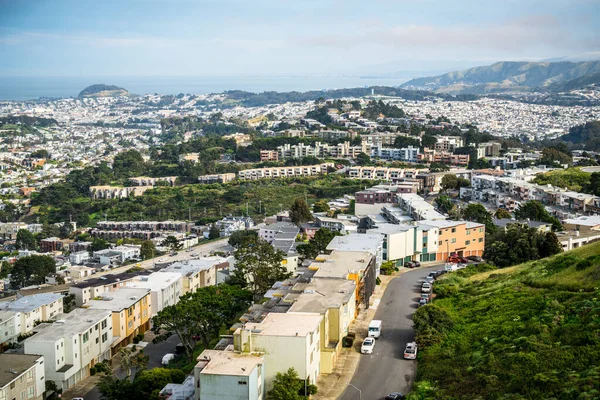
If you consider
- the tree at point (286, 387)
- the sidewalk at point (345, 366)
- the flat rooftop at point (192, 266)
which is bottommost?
the flat rooftop at point (192, 266)

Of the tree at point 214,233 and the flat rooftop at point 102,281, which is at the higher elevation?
the flat rooftop at point 102,281

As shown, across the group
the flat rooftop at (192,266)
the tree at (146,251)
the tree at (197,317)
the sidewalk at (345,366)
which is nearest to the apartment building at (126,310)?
the tree at (197,317)

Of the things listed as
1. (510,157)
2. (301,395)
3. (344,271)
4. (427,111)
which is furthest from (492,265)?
(427,111)

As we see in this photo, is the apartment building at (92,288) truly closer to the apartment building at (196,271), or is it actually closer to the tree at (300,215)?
the apartment building at (196,271)

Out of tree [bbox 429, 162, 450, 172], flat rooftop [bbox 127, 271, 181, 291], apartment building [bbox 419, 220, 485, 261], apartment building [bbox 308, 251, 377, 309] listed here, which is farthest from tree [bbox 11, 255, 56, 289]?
tree [bbox 429, 162, 450, 172]

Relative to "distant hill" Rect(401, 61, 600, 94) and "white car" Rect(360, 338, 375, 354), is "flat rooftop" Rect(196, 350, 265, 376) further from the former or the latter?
"distant hill" Rect(401, 61, 600, 94)

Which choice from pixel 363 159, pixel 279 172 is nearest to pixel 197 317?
pixel 279 172

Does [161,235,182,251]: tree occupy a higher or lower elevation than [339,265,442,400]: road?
lower
